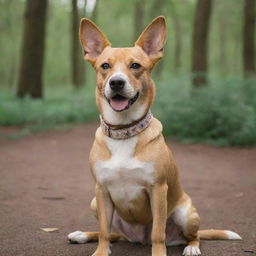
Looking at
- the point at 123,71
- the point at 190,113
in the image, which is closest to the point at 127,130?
the point at 123,71

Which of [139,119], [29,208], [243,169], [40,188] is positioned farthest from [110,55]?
[243,169]

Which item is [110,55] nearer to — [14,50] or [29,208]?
[29,208]

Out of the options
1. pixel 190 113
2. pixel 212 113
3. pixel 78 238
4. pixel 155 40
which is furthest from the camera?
pixel 190 113

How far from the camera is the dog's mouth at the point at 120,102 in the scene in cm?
383

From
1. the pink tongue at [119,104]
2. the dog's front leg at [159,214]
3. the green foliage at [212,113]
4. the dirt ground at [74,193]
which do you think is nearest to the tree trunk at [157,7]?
the green foliage at [212,113]

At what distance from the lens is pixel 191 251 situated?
4.16 m

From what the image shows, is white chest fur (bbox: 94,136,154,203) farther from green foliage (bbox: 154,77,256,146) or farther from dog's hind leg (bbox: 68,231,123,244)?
green foliage (bbox: 154,77,256,146)

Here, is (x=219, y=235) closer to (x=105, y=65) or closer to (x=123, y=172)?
(x=123, y=172)

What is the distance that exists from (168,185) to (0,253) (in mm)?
1650

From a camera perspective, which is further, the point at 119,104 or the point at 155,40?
the point at 155,40

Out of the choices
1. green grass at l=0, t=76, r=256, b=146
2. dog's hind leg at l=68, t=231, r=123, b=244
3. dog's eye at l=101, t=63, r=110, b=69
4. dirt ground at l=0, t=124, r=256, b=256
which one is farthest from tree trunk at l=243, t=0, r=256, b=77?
dog's eye at l=101, t=63, r=110, b=69

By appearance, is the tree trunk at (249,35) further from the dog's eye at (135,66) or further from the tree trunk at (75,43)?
the dog's eye at (135,66)

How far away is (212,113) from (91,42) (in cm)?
820

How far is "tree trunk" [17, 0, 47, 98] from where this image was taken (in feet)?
52.7
